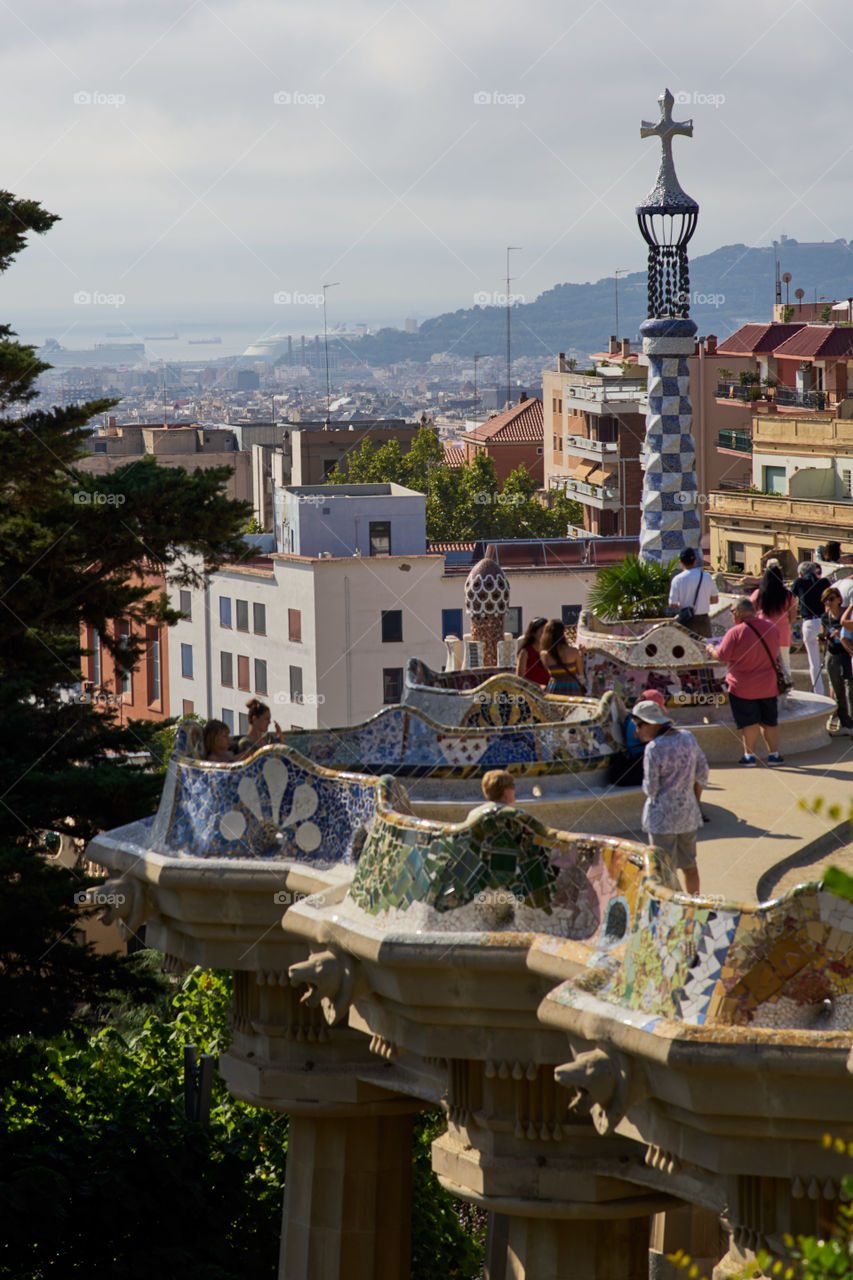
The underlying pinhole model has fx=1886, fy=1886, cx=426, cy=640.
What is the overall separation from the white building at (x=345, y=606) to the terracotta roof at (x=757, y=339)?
68.3 ft

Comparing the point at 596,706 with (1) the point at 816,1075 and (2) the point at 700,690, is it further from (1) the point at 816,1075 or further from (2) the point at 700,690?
(1) the point at 816,1075

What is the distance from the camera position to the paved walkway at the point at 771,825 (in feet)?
35.1

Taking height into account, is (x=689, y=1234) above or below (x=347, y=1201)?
below

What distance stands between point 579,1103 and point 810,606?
1095 centimetres

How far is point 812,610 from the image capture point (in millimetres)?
18000

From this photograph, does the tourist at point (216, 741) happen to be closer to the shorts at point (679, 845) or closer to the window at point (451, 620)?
the shorts at point (679, 845)

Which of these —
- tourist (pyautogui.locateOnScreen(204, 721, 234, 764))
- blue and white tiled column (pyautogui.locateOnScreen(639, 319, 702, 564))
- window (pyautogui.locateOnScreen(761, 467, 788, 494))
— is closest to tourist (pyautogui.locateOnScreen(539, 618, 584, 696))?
tourist (pyautogui.locateOnScreen(204, 721, 234, 764))

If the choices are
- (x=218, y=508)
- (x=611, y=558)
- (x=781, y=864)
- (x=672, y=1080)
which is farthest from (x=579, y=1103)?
(x=611, y=558)

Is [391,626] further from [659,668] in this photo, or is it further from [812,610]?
[659,668]

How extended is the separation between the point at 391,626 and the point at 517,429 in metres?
58.8

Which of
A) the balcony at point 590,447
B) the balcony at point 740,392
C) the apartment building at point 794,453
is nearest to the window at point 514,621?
the apartment building at point 794,453

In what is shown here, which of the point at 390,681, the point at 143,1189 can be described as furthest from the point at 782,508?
the point at 143,1189

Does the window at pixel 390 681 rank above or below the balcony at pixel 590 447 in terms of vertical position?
below

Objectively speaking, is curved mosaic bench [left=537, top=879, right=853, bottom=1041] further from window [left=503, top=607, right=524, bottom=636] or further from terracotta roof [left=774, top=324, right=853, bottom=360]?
terracotta roof [left=774, top=324, right=853, bottom=360]
